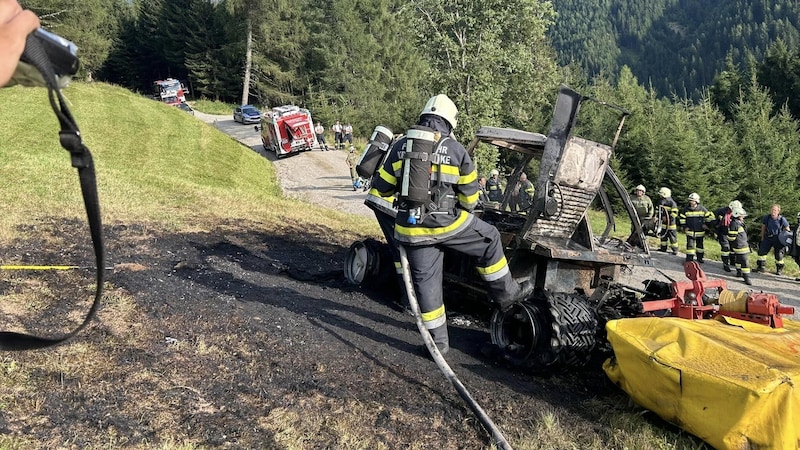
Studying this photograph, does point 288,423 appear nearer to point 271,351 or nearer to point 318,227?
point 271,351

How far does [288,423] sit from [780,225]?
1348cm

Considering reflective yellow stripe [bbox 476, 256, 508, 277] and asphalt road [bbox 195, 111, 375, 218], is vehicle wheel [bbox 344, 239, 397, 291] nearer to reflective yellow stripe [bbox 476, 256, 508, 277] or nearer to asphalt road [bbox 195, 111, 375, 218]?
reflective yellow stripe [bbox 476, 256, 508, 277]

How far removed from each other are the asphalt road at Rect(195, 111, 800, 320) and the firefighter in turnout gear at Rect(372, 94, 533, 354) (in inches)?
77.8

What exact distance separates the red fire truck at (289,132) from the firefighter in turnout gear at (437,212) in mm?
22801

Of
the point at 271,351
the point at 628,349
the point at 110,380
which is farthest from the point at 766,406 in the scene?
the point at 110,380

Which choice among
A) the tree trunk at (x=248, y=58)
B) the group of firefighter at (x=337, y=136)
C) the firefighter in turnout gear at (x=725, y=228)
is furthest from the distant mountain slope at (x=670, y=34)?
the firefighter in turnout gear at (x=725, y=228)

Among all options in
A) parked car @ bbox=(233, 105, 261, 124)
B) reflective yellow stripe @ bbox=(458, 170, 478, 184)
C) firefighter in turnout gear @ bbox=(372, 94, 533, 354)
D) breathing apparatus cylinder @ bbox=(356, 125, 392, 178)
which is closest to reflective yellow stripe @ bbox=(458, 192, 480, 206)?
firefighter in turnout gear @ bbox=(372, 94, 533, 354)

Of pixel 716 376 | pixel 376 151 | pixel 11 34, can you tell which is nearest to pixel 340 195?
pixel 376 151

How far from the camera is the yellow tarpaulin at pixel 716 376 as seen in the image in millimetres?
2793

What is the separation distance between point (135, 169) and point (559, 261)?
12282 mm

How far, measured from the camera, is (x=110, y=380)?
3.41 metres

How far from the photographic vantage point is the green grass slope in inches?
343

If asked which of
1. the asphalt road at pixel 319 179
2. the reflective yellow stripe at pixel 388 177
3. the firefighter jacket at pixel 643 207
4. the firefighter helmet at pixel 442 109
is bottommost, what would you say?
the asphalt road at pixel 319 179

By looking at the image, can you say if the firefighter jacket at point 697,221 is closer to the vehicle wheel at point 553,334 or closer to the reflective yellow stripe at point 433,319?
the vehicle wheel at point 553,334
